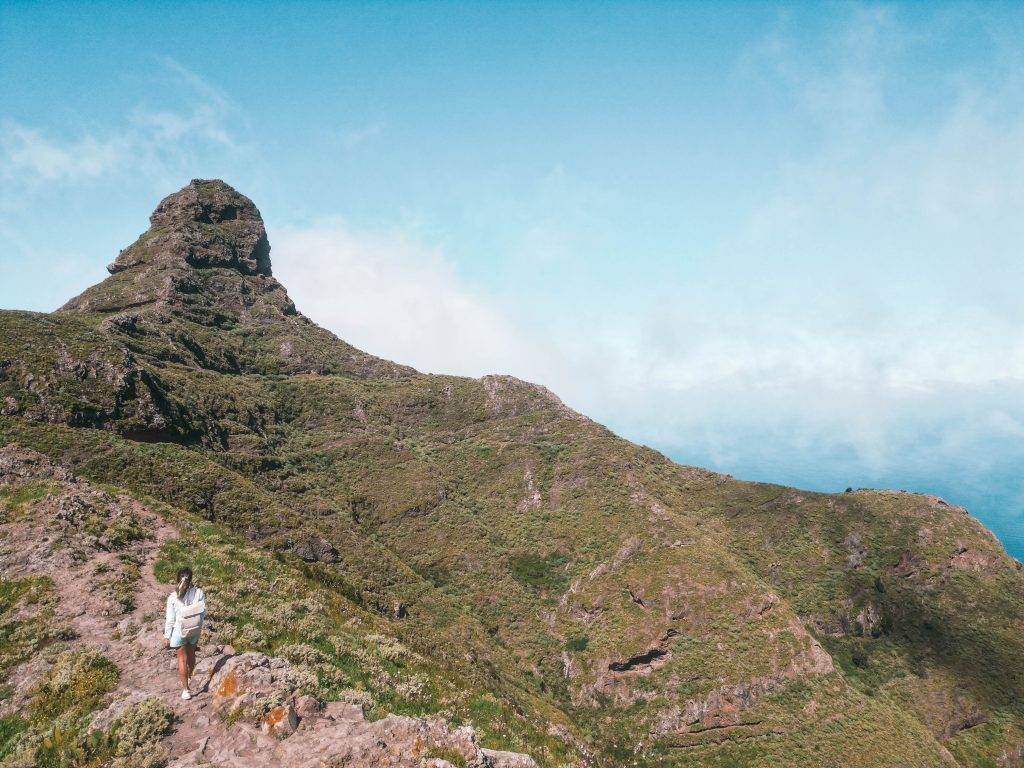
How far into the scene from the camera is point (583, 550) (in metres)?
71.5

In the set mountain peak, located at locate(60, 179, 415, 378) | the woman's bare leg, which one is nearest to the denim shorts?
the woman's bare leg

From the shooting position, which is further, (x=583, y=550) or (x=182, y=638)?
(x=583, y=550)

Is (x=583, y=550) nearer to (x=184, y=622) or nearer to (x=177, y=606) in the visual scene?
(x=184, y=622)

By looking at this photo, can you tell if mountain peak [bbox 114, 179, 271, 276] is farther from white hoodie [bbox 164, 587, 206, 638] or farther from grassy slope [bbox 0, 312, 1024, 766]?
white hoodie [bbox 164, 587, 206, 638]

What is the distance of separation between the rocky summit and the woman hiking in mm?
854

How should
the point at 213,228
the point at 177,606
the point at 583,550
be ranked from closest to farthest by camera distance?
the point at 177,606, the point at 583,550, the point at 213,228

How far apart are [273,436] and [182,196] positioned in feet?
328

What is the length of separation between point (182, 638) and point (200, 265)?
455 ft

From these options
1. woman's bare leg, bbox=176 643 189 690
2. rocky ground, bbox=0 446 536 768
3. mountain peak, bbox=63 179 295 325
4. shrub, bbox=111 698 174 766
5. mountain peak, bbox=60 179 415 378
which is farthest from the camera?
mountain peak, bbox=63 179 295 325

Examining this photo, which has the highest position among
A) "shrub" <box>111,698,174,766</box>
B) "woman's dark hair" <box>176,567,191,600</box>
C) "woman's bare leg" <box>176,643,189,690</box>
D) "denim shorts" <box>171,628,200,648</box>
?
"woman's dark hair" <box>176,567,191,600</box>

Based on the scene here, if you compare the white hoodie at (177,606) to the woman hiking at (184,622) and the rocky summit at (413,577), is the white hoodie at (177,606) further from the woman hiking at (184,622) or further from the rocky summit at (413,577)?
the rocky summit at (413,577)

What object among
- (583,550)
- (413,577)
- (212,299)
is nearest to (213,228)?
(212,299)

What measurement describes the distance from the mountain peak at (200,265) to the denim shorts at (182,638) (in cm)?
11297

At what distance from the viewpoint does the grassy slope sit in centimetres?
5091
